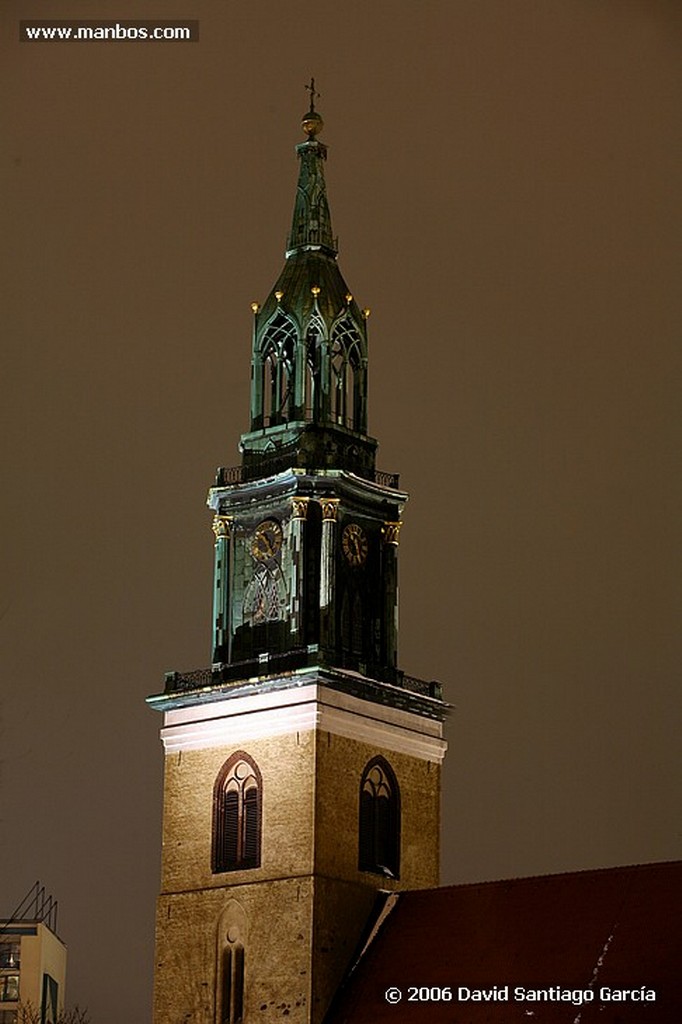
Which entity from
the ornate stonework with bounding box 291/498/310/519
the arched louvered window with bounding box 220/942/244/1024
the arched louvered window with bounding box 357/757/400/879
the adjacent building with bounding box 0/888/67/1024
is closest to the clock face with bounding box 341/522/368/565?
the ornate stonework with bounding box 291/498/310/519

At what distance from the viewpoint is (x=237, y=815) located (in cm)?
5631

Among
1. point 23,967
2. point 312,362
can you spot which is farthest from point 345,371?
point 23,967

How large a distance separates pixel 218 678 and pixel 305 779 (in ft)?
12.9

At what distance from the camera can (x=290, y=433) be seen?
2324 inches

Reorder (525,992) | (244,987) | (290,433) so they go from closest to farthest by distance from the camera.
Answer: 1. (525,992)
2. (244,987)
3. (290,433)

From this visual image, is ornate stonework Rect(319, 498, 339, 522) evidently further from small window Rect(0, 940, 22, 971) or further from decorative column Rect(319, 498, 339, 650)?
small window Rect(0, 940, 22, 971)

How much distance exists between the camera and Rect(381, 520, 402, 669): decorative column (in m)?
58.6

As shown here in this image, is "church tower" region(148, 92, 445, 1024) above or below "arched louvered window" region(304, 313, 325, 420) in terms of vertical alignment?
below

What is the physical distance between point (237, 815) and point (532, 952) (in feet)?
26.4

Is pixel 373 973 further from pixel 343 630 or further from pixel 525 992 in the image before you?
pixel 343 630

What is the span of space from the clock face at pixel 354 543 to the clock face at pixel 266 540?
61.9 inches

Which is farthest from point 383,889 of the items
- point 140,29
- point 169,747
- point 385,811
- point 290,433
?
point 140,29

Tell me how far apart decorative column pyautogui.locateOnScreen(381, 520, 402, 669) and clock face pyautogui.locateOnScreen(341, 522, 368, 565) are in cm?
60

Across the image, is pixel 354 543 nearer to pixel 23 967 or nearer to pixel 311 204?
pixel 311 204
